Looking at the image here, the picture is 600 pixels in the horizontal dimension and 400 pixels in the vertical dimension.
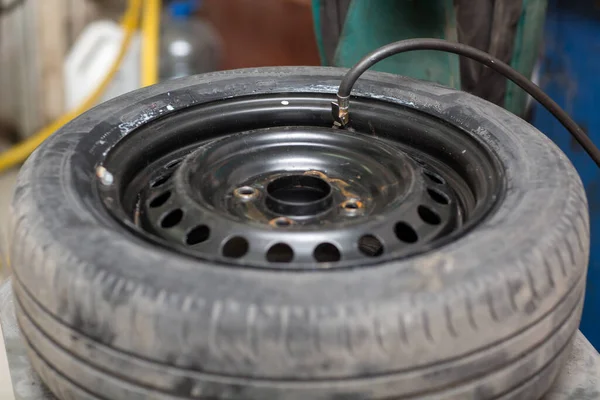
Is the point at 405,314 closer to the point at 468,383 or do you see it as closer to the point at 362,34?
the point at 468,383

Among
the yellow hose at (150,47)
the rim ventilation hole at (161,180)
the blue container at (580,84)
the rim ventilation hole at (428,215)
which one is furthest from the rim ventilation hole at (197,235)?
the yellow hose at (150,47)

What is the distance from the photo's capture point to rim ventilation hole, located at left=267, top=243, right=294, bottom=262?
2.65 ft

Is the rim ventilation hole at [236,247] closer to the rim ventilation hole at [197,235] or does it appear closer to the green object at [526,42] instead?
the rim ventilation hole at [197,235]

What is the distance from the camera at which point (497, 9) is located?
1.33 m

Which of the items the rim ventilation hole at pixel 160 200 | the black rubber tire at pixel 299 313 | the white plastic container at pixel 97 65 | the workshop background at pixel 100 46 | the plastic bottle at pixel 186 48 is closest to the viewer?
the black rubber tire at pixel 299 313

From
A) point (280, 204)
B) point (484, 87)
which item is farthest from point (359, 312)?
point (484, 87)

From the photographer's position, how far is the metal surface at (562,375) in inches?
31.8

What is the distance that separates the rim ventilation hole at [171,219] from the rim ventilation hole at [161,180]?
90 millimetres

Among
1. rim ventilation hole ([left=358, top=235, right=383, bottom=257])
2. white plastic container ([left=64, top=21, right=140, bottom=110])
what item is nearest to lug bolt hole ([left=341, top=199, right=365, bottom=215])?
rim ventilation hole ([left=358, top=235, right=383, bottom=257])

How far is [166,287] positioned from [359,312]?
168mm

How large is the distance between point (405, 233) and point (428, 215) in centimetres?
5

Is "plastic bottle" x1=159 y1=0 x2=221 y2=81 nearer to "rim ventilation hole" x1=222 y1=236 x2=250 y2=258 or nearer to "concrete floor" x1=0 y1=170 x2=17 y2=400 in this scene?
"concrete floor" x1=0 y1=170 x2=17 y2=400

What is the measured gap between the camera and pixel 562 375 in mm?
834

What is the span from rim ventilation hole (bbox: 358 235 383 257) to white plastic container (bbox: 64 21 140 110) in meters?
2.31
